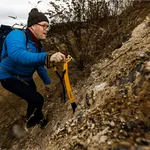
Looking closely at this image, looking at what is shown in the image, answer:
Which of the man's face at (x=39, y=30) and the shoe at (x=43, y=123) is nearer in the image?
the man's face at (x=39, y=30)

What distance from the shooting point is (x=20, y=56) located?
3789 mm

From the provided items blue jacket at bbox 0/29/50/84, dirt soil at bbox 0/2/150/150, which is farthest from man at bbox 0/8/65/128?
dirt soil at bbox 0/2/150/150

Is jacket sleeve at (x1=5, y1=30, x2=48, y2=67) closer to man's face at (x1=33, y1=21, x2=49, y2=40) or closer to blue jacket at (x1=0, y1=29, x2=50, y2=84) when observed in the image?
blue jacket at (x1=0, y1=29, x2=50, y2=84)

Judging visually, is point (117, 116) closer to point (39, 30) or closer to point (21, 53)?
point (21, 53)

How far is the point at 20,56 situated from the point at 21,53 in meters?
0.04

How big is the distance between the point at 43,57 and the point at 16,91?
97 centimetres

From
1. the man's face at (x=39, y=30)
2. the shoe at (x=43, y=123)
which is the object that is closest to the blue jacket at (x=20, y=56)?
the man's face at (x=39, y=30)

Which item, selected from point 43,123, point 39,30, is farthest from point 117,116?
point 43,123

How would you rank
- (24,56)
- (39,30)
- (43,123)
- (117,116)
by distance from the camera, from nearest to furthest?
(117,116) → (24,56) → (39,30) → (43,123)

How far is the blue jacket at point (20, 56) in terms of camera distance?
374 centimetres

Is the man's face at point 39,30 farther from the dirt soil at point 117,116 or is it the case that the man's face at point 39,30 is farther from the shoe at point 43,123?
the shoe at point 43,123

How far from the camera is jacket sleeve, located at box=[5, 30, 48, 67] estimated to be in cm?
371

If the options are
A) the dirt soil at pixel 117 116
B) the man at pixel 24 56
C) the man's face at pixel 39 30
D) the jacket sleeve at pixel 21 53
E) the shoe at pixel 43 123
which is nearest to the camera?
the dirt soil at pixel 117 116

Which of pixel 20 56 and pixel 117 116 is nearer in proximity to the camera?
pixel 117 116
